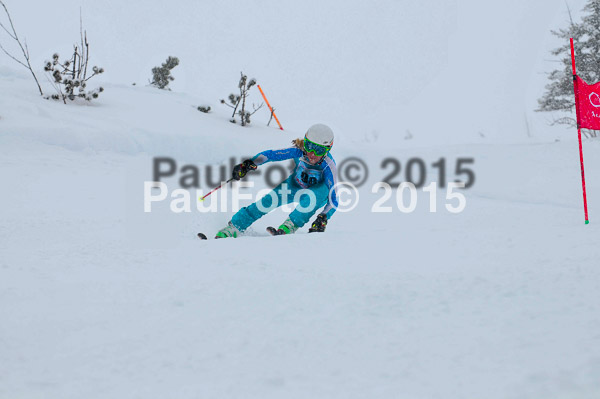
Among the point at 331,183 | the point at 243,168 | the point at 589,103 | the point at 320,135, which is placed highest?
the point at 589,103

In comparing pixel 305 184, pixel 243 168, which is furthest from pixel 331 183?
pixel 243 168

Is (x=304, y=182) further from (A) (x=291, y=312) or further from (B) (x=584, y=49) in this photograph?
(B) (x=584, y=49)

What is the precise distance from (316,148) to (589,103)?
2555 millimetres

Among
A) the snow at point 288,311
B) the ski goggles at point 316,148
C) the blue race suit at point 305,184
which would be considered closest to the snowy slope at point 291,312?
the snow at point 288,311

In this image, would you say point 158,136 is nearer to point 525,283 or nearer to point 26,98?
point 26,98

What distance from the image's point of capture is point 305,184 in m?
4.79

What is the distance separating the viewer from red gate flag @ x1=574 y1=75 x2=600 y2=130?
4180 mm

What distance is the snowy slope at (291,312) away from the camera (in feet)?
4.08

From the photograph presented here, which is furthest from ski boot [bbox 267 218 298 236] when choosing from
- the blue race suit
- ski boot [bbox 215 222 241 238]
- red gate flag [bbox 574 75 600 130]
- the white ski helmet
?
red gate flag [bbox 574 75 600 130]

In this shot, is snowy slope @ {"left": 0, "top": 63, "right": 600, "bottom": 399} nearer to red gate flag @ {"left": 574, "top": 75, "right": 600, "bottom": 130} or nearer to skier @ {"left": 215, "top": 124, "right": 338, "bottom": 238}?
skier @ {"left": 215, "top": 124, "right": 338, "bottom": 238}

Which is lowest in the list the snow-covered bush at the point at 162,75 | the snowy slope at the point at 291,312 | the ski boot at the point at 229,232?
the snowy slope at the point at 291,312

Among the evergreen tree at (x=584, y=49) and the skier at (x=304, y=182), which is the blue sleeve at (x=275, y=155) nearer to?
the skier at (x=304, y=182)

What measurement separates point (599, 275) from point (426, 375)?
1.15 meters

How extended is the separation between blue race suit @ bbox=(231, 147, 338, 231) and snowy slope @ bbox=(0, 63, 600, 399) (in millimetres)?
1201
